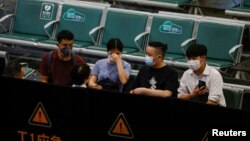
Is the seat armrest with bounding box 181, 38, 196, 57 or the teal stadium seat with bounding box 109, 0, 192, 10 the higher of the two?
the teal stadium seat with bounding box 109, 0, 192, 10

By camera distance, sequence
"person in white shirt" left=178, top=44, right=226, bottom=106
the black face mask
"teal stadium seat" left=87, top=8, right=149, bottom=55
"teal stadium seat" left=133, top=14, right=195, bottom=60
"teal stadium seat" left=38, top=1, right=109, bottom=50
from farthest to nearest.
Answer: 1. "teal stadium seat" left=38, top=1, right=109, bottom=50
2. "teal stadium seat" left=87, top=8, right=149, bottom=55
3. "teal stadium seat" left=133, top=14, right=195, bottom=60
4. the black face mask
5. "person in white shirt" left=178, top=44, right=226, bottom=106

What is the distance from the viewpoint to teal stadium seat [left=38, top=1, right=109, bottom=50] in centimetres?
921

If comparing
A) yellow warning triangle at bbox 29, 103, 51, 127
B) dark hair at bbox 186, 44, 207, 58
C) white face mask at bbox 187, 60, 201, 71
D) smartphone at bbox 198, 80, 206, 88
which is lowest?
yellow warning triangle at bbox 29, 103, 51, 127

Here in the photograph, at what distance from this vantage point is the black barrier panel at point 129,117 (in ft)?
17.7

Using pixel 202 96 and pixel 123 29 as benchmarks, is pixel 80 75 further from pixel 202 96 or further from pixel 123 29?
pixel 123 29

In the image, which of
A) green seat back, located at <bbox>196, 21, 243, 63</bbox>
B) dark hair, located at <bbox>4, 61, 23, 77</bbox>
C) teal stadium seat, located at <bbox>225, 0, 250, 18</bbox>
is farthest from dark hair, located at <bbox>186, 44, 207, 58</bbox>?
teal stadium seat, located at <bbox>225, 0, 250, 18</bbox>

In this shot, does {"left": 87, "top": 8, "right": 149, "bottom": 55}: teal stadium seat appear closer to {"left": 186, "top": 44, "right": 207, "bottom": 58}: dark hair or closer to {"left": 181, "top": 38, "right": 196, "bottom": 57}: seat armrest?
{"left": 181, "top": 38, "right": 196, "bottom": 57}: seat armrest

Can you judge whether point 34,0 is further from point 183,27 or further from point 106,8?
point 183,27

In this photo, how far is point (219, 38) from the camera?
8.58m

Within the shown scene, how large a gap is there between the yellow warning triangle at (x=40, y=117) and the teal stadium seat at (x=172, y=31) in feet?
10.6

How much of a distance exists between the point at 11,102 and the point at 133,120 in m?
1.07

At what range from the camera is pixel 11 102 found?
5.81 metres

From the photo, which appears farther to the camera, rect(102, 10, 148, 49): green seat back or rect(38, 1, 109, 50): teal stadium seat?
rect(38, 1, 109, 50): teal stadium seat

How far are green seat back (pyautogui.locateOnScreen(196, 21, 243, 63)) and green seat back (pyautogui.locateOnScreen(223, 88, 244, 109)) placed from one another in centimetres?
141
